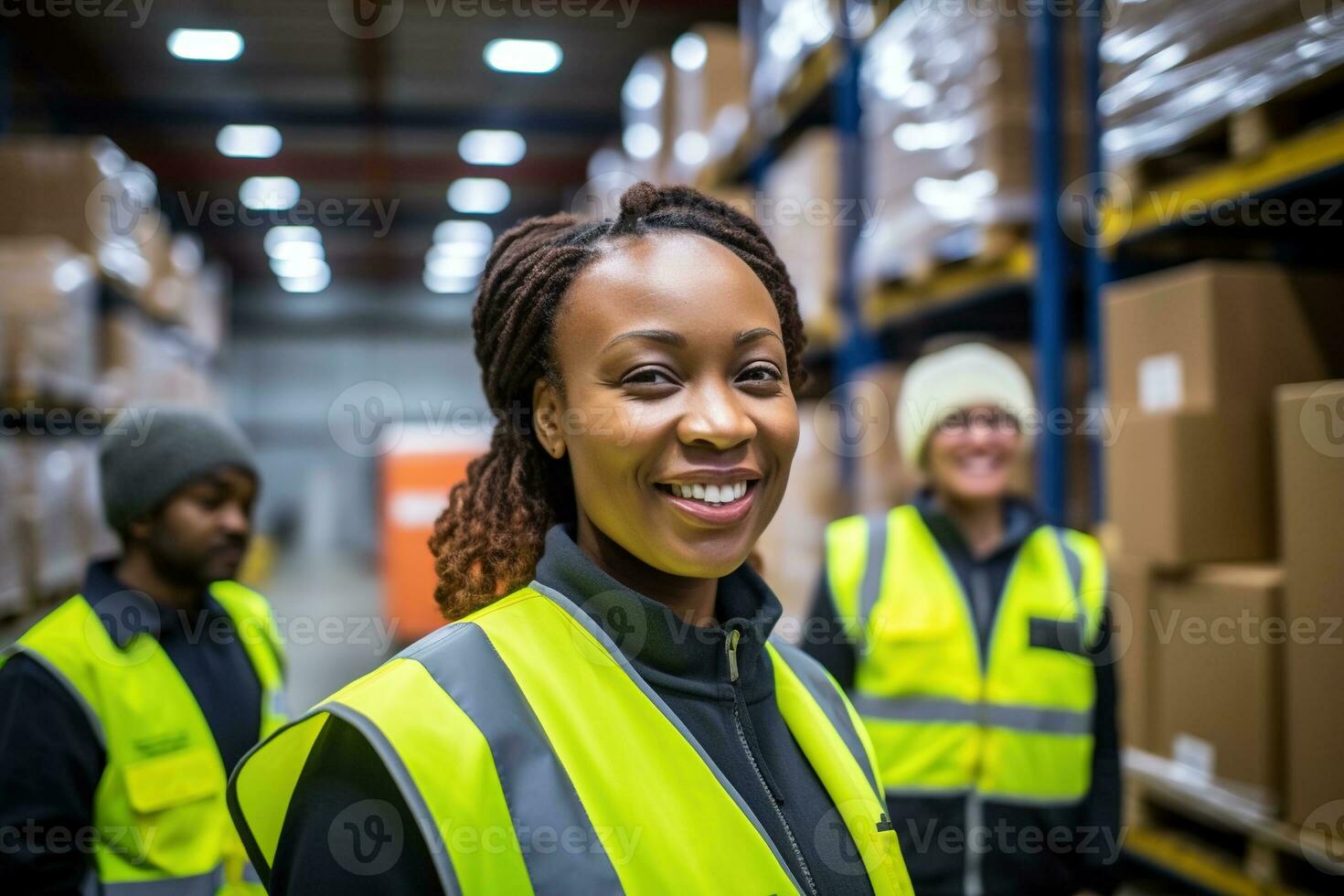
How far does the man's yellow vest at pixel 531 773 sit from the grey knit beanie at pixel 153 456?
1.47 meters

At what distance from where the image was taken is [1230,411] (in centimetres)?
265

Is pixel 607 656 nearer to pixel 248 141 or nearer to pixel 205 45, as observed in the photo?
pixel 205 45

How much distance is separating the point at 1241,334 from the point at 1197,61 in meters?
0.77

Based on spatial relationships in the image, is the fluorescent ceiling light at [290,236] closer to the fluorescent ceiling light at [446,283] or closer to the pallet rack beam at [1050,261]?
the fluorescent ceiling light at [446,283]

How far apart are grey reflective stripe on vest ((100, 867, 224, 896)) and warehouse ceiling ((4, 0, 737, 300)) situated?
11.5ft

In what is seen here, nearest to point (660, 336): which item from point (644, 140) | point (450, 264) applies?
point (644, 140)

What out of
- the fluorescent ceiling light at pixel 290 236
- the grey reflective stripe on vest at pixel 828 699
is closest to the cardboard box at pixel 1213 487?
the grey reflective stripe on vest at pixel 828 699

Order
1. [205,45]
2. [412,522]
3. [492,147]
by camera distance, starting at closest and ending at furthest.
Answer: [205,45]
[412,522]
[492,147]

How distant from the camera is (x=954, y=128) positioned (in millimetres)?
3820

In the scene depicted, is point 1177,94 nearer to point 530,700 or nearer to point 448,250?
point 530,700

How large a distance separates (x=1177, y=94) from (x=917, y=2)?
5.16 ft

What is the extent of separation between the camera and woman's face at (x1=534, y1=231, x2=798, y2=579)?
3.60 ft

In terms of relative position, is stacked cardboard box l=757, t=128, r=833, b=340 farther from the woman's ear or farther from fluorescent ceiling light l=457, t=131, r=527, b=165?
fluorescent ceiling light l=457, t=131, r=527, b=165

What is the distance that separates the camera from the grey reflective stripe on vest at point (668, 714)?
1036mm
